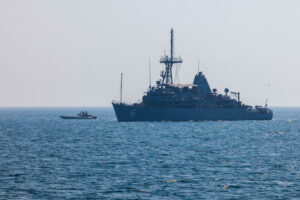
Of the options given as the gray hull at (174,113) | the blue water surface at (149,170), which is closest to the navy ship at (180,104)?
the gray hull at (174,113)

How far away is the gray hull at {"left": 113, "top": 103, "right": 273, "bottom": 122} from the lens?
11919cm

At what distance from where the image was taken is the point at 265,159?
55625 mm

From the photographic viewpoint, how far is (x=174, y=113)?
399 feet

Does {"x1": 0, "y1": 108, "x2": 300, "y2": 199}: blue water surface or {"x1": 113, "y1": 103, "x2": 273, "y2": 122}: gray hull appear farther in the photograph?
{"x1": 113, "y1": 103, "x2": 273, "y2": 122}: gray hull

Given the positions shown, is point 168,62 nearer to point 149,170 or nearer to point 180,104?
point 180,104

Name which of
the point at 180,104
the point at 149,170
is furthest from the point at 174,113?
the point at 149,170

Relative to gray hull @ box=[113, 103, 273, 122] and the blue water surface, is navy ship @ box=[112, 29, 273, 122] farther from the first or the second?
the blue water surface

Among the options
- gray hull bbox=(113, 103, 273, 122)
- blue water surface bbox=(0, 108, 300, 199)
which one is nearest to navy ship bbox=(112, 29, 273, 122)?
gray hull bbox=(113, 103, 273, 122)

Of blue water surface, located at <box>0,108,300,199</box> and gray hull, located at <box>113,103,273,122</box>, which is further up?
gray hull, located at <box>113,103,273,122</box>

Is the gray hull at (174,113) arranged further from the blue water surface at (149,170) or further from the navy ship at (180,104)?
the blue water surface at (149,170)

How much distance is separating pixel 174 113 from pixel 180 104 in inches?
90.8

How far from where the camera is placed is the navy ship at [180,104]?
11912 centimetres

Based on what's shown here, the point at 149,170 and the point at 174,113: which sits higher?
the point at 174,113

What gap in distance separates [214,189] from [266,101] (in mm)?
108893
